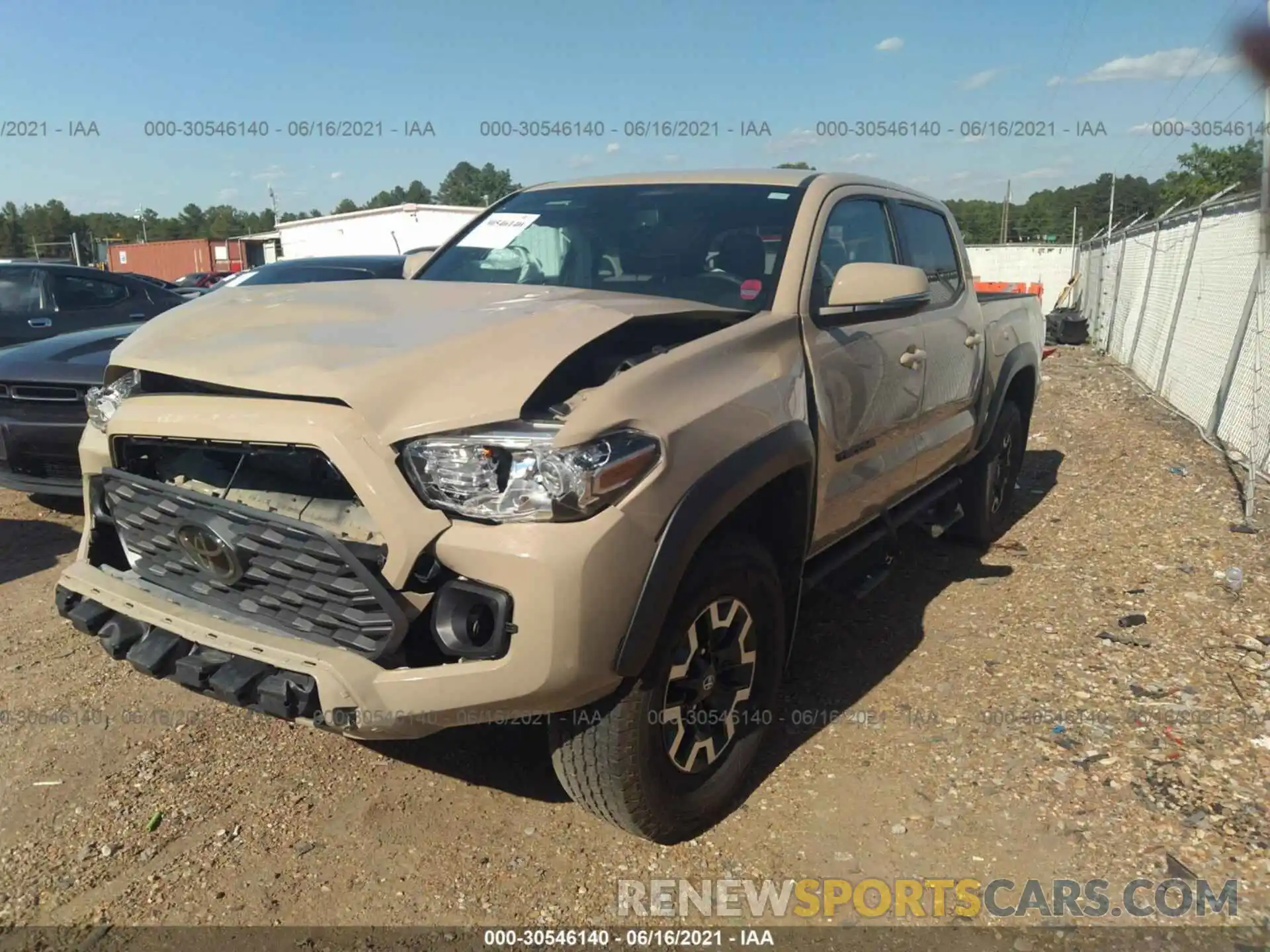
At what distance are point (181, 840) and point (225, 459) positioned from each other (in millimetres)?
1130

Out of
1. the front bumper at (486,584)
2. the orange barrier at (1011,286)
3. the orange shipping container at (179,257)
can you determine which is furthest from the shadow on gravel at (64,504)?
the orange shipping container at (179,257)

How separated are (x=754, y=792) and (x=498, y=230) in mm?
2482

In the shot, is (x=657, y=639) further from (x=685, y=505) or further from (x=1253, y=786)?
(x=1253, y=786)

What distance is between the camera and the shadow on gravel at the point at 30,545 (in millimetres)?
4820

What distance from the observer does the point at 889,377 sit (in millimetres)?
3549

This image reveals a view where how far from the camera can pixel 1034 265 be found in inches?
1178

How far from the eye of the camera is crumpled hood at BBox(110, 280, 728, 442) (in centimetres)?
215

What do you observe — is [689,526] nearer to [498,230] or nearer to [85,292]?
[498,230]

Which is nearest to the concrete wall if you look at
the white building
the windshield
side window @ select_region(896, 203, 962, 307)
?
the white building

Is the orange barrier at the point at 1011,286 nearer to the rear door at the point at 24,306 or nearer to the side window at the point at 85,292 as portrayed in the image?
the side window at the point at 85,292

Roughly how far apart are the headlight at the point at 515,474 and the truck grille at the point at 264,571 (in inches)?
10.4

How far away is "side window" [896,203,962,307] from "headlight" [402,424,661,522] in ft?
8.47

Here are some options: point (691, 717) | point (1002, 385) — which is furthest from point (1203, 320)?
point (691, 717)

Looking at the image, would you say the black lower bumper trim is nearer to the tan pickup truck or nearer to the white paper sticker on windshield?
the tan pickup truck
